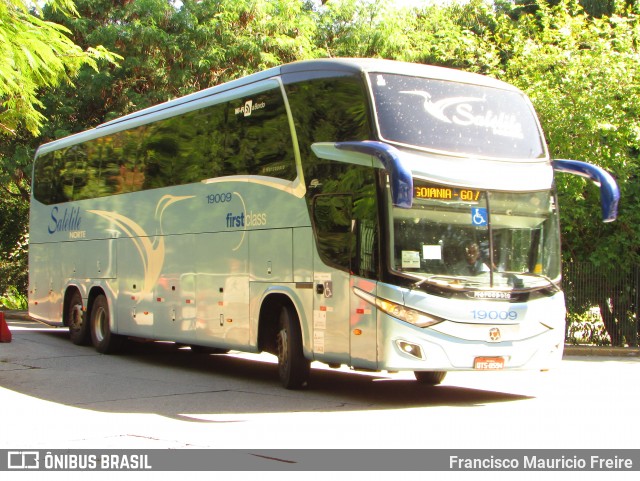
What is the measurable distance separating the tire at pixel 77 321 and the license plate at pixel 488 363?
10.1 metres

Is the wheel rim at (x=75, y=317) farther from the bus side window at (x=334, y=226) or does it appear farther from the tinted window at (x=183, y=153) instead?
the bus side window at (x=334, y=226)

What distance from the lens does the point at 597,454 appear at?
26.6ft

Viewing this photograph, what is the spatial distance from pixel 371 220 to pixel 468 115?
1.96 meters

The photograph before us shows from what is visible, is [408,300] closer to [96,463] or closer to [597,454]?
[597,454]

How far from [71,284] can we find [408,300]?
10571 millimetres

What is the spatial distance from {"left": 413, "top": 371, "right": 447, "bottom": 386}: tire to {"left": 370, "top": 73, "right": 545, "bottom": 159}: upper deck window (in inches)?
140

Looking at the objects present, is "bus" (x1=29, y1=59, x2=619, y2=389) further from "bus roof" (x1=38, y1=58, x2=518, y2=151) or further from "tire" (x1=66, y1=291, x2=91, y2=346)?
"tire" (x1=66, y1=291, x2=91, y2=346)

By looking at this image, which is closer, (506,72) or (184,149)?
(184,149)

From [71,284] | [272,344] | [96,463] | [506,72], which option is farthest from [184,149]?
[506,72]

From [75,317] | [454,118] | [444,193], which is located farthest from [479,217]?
[75,317]

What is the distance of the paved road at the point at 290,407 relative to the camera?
351 inches

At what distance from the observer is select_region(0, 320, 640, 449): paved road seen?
8922mm

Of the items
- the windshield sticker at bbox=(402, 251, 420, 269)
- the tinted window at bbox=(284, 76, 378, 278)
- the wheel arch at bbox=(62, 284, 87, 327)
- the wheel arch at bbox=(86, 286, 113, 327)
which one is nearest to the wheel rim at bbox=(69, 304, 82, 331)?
the wheel arch at bbox=(62, 284, 87, 327)
